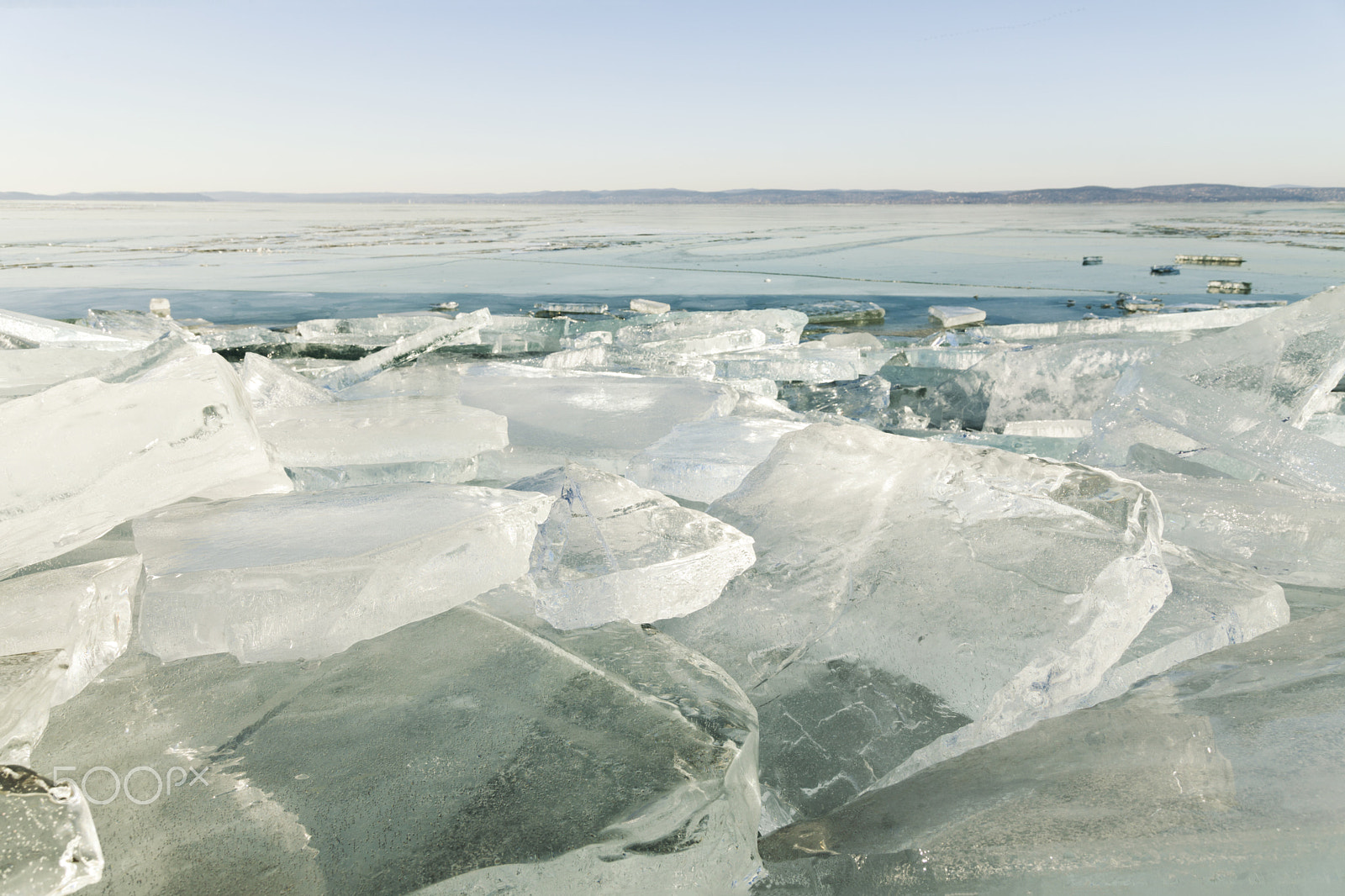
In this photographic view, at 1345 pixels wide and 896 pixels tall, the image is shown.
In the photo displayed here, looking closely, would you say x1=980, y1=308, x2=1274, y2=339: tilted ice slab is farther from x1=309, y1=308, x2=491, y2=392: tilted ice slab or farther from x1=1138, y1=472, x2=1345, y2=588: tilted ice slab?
x1=309, y1=308, x2=491, y2=392: tilted ice slab

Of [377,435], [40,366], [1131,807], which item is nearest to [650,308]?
[40,366]

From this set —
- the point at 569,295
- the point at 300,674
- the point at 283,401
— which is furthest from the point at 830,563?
the point at 569,295

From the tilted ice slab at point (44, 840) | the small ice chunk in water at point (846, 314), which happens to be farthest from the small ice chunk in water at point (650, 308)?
the tilted ice slab at point (44, 840)

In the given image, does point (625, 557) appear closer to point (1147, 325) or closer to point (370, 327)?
point (1147, 325)

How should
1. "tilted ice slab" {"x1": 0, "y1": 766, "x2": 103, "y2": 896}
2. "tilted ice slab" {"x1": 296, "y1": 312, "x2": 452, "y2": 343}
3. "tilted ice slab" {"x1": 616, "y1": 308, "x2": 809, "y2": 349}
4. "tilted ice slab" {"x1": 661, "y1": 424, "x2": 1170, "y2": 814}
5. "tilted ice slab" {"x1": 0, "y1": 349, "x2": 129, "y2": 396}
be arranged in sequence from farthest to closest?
1. "tilted ice slab" {"x1": 296, "y1": 312, "x2": 452, "y2": 343}
2. "tilted ice slab" {"x1": 616, "y1": 308, "x2": 809, "y2": 349}
3. "tilted ice slab" {"x1": 0, "y1": 349, "x2": 129, "y2": 396}
4. "tilted ice slab" {"x1": 661, "y1": 424, "x2": 1170, "y2": 814}
5. "tilted ice slab" {"x1": 0, "y1": 766, "x2": 103, "y2": 896}

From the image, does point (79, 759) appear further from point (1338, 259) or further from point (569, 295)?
point (1338, 259)

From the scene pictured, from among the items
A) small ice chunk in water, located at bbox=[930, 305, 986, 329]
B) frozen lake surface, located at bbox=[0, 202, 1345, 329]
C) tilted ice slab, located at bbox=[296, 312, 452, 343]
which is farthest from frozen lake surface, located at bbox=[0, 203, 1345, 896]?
frozen lake surface, located at bbox=[0, 202, 1345, 329]
